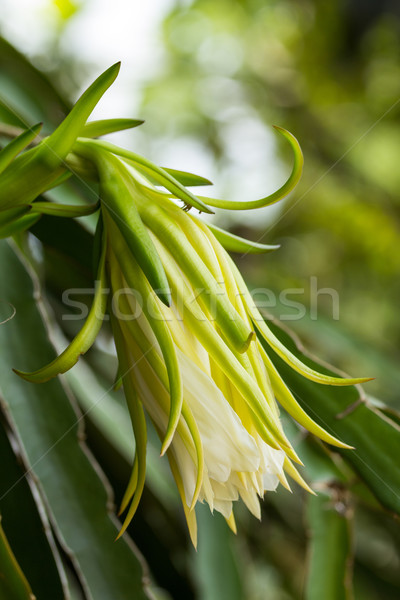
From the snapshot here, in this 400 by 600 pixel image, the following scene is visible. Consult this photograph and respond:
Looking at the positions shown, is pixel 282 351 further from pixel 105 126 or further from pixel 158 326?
pixel 105 126

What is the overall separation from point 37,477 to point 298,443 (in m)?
0.24

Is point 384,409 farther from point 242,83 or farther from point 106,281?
point 242,83

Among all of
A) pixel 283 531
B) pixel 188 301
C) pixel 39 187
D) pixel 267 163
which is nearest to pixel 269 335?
pixel 188 301

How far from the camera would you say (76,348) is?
11.2 inches

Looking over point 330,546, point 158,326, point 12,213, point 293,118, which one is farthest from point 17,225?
point 293,118

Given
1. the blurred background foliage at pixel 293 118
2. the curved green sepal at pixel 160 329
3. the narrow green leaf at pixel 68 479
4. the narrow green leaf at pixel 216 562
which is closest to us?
the curved green sepal at pixel 160 329

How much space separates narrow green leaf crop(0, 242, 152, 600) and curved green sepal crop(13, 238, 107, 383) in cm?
12

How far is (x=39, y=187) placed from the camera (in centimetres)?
32

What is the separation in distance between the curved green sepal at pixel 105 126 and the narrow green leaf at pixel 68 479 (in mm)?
183

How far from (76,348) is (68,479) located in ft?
0.58

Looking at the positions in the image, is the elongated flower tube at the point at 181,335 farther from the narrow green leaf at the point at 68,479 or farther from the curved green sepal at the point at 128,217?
the narrow green leaf at the point at 68,479

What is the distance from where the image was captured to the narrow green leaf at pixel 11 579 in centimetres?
31

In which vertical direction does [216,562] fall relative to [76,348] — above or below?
below

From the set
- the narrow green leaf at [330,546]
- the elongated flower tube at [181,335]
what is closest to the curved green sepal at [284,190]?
the elongated flower tube at [181,335]
